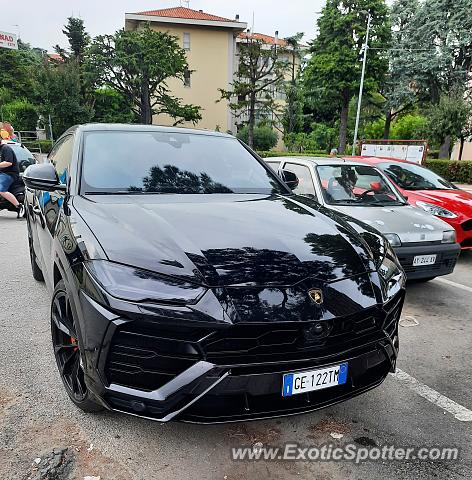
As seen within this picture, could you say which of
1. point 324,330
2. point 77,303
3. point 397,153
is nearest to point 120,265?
point 77,303

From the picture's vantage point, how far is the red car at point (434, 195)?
588cm

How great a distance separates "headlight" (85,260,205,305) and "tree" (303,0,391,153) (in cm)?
2894

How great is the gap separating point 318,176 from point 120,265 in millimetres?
3888

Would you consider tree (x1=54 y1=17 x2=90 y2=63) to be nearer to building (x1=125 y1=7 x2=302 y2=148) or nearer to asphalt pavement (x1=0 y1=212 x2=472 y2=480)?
building (x1=125 y1=7 x2=302 y2=148)

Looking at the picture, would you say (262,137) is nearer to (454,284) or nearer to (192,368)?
(454,284)

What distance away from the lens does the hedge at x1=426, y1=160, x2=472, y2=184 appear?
18.8 metres

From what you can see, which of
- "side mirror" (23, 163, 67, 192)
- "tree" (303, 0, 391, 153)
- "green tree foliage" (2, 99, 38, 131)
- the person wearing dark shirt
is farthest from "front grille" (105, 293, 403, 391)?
"green tree foliage" (2, 99, 38, 131)

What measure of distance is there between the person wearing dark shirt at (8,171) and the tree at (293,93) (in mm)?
31104

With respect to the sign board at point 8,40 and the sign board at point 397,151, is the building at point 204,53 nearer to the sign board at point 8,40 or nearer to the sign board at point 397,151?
the sign board at point 8,40

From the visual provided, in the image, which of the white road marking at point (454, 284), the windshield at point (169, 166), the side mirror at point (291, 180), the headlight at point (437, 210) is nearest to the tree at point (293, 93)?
the headlight at point (437, 210)

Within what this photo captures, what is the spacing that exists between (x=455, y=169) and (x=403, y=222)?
55.8 feet

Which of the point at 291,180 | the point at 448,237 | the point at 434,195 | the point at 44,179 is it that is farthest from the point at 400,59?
the point at 44,179

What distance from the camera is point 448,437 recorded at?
2.38 metres

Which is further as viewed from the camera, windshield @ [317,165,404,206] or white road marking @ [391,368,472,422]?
windshield @ [317,165,404,206]
